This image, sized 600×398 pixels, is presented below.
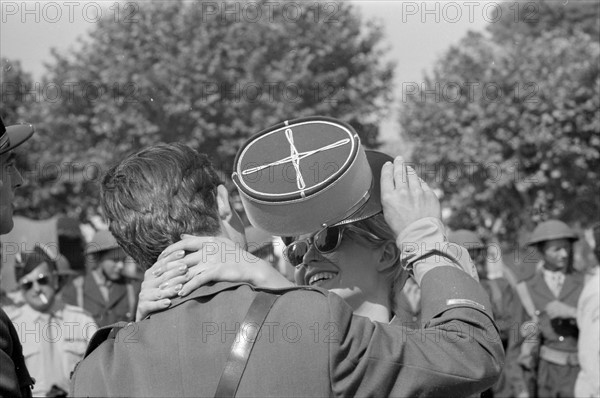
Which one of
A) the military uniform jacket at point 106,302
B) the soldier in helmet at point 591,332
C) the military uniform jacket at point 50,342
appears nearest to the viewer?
the soldier in helmet at point 591,332

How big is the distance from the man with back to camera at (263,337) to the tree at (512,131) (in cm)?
2308

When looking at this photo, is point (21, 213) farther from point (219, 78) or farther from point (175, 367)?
point (175, 367)

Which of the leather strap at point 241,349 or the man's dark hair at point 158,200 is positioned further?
the man's dark hair at point 158,200

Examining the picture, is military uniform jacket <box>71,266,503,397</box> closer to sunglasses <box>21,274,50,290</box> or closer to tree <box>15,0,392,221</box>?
sunglasses <box>21,274,50,290</box>

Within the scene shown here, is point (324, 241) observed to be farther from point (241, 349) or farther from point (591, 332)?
point (591, 332)

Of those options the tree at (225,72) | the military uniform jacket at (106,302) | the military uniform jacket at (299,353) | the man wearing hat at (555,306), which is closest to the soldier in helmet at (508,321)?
the man wearing hat at (555,306)

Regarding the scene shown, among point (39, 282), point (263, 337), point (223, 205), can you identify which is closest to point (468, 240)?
point (39, 282)

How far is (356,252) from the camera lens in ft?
9.69

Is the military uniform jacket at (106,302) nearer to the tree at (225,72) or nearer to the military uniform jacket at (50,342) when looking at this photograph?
the military uniform jacket at (50,342)

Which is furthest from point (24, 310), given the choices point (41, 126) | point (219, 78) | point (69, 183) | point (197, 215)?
point (69, 183)

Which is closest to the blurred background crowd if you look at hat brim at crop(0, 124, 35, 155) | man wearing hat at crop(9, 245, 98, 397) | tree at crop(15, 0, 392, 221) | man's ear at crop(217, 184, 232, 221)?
tree at crop(15, 0, 392, 221)

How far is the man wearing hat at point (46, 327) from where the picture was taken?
19.7 feet

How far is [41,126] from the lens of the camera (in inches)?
1084

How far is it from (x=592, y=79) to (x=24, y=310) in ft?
74.5
